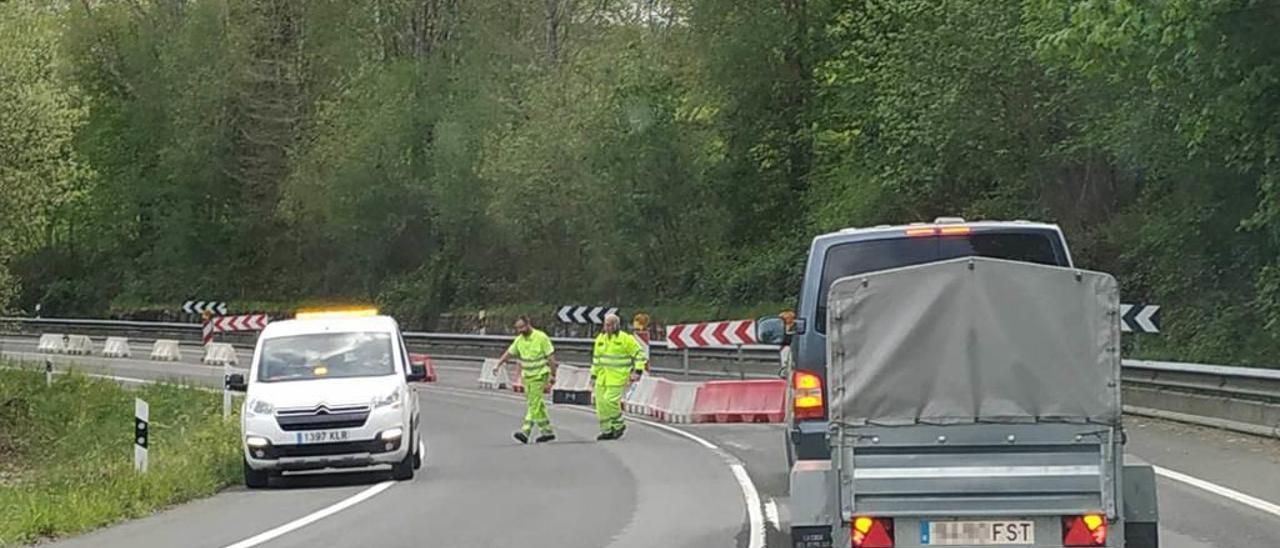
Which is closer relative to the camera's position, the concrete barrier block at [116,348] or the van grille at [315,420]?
the van grille at [315,420]

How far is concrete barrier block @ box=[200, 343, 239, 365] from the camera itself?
167 ft

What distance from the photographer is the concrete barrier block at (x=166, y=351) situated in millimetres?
55312

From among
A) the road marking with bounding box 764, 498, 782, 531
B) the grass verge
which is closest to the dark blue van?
the road marking with bounding box 764, 498, 782, 531

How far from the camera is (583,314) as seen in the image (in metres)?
46.8

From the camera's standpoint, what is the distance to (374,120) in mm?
55594

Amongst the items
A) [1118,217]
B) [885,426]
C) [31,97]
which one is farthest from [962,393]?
[31,97]

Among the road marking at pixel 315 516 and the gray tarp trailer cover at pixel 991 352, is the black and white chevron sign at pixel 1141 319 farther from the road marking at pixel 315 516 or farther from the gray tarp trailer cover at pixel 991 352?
the gray tarp trailer cover at pixel 991 352

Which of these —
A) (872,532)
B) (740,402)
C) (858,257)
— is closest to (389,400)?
(858,257)

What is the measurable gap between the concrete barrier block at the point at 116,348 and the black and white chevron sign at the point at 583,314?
17243mm

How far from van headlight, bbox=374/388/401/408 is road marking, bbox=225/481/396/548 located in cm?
83

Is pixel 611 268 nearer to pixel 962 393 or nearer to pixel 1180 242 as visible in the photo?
pixel 1180 242

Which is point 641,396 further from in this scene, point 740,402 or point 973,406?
point 973,406

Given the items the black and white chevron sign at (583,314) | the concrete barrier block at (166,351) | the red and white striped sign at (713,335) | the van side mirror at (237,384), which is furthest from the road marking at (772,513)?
the concrete barrier block at (166,351)

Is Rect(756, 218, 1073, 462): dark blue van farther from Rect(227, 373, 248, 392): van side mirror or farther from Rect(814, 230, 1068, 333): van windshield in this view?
Rect(227, 373, 248, 392): van side mirror
